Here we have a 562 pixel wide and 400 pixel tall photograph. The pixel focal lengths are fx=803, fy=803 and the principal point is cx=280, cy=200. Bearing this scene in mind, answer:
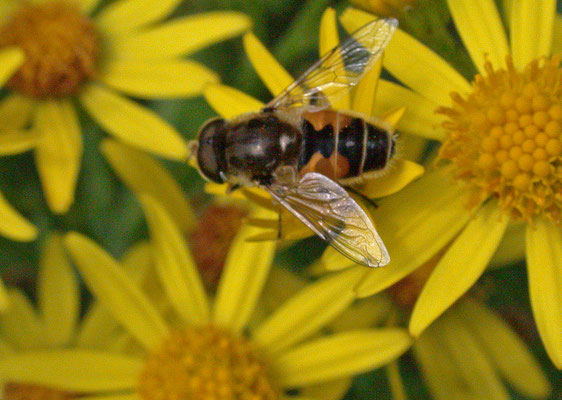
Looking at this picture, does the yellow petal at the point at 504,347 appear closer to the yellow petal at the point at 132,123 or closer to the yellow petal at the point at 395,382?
the yellow petal at the point at 395,382

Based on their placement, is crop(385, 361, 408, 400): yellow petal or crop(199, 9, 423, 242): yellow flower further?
crop(385, 361, 408, 400): yellow petal

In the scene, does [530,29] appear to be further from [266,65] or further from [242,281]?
[242,281]

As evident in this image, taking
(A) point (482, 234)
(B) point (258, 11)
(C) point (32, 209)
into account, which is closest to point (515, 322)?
(A) point (482, 234)

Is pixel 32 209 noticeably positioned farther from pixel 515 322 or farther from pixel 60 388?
pixel 515 322

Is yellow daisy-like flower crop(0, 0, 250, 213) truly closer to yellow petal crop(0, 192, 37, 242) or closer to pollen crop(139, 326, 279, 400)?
yellow petal crop(0, 192, 37, 242)

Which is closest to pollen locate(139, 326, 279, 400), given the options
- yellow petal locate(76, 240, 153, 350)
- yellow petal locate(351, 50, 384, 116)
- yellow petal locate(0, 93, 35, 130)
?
yellow petal locate(76, 240, 153, 350)

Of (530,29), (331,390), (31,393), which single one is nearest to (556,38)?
(530,29)
